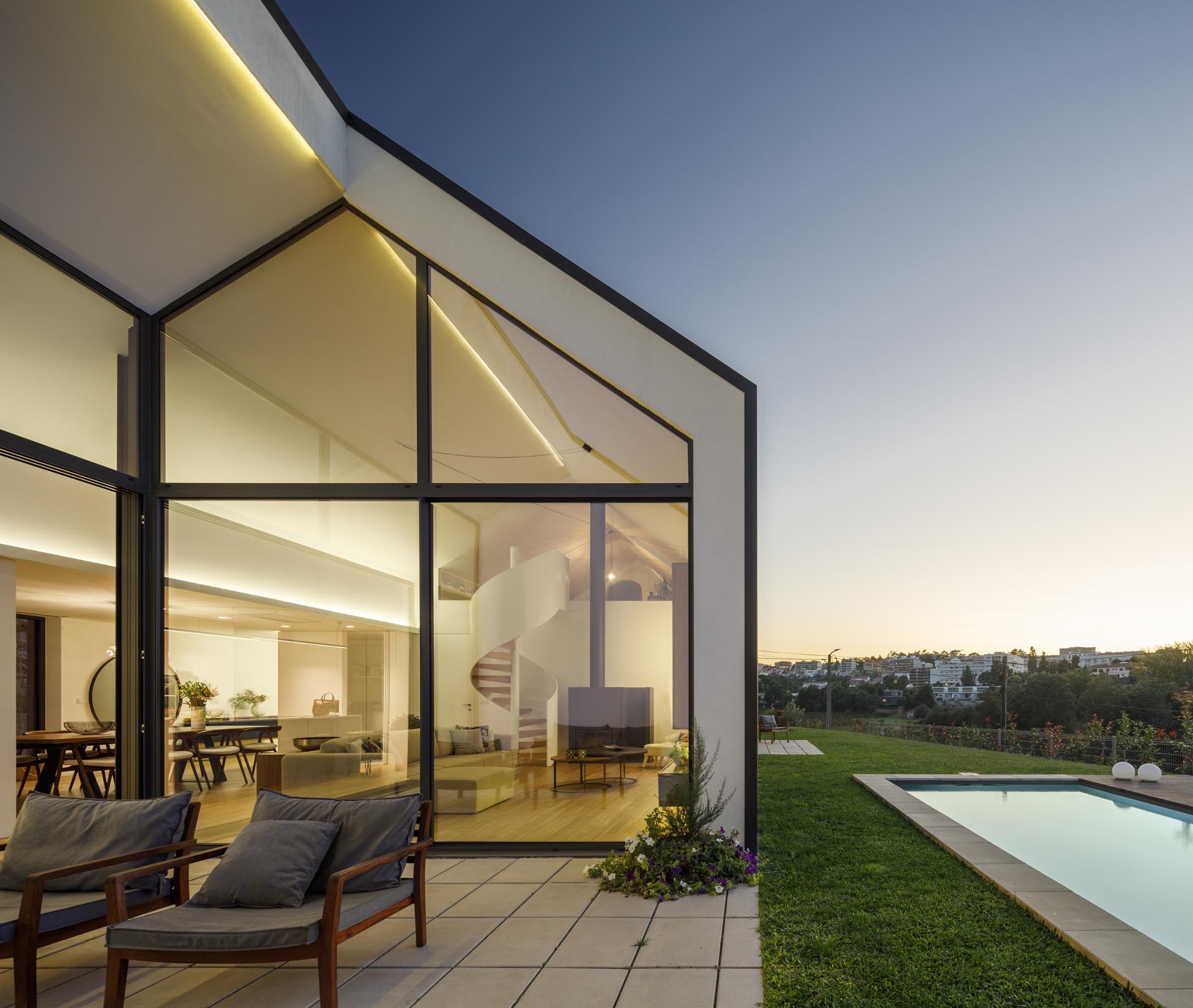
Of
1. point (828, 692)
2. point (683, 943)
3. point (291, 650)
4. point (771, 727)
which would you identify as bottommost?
point (771, 727)

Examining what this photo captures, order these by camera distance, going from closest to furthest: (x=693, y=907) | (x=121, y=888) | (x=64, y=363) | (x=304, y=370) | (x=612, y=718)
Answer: (x=121, y=888), (x=693, y=907), (x=64, y=363), (x=612, y=718), (x=304, y=370)

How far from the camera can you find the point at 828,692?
22797 mm

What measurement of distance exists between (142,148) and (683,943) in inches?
241

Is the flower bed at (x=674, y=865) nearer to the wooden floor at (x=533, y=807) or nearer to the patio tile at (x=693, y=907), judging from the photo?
the patio tile at (x=693, y=907)

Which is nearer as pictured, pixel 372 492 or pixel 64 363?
pixel 64 363

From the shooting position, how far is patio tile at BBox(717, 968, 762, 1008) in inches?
151

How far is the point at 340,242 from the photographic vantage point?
724cm

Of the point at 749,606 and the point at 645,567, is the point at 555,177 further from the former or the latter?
the point at 749,606

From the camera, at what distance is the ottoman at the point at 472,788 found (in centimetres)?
680

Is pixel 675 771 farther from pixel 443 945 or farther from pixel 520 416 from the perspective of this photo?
pixel 520 416

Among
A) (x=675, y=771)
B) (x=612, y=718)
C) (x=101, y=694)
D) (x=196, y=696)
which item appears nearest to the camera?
(x=675, y=771)

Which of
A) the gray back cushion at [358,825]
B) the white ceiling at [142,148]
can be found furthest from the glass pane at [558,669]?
Answer: the white ceiling at [142,148]

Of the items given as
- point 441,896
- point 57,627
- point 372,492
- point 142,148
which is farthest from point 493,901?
point 57,627

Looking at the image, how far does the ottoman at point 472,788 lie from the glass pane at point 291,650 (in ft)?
0.82
